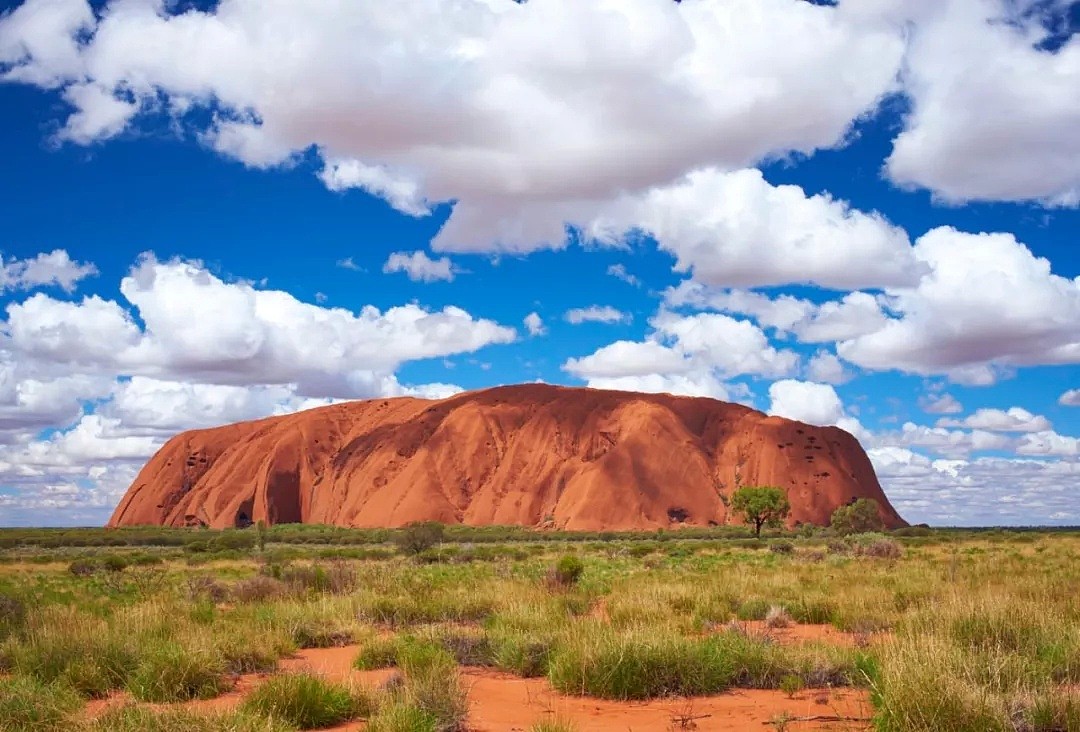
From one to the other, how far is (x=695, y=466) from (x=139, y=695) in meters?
101

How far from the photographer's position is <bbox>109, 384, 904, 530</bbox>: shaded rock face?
102062mm

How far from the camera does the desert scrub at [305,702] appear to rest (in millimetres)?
7570

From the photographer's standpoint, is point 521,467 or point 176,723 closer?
point 176,723

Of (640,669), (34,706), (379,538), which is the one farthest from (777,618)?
(379,538)

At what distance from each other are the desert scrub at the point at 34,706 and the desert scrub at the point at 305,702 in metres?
1.52

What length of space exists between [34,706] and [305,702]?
2.33 metres

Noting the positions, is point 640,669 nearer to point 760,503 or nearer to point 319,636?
point 319,636

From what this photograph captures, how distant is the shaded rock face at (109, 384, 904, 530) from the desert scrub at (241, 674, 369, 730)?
87390 mm

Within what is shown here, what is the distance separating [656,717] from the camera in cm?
795

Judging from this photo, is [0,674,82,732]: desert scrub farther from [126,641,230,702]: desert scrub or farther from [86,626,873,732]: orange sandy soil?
[126,641,230,702]: desert scrub

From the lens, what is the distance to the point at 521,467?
362 ft

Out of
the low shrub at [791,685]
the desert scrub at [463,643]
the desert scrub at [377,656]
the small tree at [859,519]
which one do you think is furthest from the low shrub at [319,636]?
the small tree at [859,519]

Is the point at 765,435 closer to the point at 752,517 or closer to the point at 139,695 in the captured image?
the point at 752,517

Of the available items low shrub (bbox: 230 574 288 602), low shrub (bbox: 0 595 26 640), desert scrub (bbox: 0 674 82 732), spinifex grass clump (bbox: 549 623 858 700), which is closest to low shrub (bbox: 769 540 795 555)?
low shrub (bbox: 230 574 288 602)
